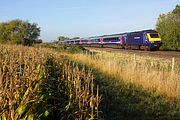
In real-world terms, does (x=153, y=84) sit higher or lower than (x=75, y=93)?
lower

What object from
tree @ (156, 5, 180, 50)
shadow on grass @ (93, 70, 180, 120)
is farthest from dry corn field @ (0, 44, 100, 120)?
tree @ (156, 5, 180, 50)

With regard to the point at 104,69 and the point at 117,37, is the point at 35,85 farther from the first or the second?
the point at 117,37

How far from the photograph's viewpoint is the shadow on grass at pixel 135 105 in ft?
34.0

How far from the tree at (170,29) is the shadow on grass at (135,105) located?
34.7 m

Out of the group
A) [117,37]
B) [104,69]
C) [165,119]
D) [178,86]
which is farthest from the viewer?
[117,37]

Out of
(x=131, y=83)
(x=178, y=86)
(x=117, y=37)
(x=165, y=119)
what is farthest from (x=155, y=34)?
(x=165, y=119)

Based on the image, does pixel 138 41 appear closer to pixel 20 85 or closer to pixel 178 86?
pixel 178 86

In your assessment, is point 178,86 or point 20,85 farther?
point 178,86

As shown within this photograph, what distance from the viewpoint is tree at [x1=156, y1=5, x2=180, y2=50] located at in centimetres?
4884

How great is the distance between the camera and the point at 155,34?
138 feet

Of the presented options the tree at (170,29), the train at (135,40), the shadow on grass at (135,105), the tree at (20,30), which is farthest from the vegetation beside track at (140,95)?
the tree at (20,30)

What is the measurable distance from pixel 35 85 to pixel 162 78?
879cm

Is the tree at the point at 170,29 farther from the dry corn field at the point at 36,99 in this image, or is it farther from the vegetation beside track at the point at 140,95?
the dry corn field at the point at 36,99

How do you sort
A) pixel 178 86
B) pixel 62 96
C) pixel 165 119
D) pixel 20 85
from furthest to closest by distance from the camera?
pixel 178 86 → pixel 165 119 → pixel 62 96 → pixel 20 85
